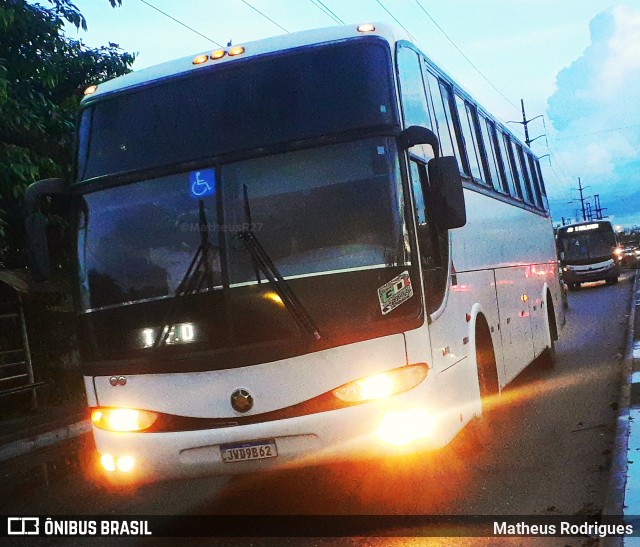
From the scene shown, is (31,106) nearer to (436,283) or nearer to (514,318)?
(514,318)

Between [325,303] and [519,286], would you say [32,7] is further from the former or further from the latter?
[325,303]

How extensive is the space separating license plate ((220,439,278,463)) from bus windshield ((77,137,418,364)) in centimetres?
65

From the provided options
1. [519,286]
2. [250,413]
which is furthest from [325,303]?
[519,286]

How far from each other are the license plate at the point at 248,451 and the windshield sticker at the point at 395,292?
111 cm

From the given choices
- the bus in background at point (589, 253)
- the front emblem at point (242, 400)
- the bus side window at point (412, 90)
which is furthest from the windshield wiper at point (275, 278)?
the bus in background at point (589, 253)

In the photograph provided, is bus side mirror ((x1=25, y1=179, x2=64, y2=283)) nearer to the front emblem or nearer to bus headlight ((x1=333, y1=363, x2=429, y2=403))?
the front emblem

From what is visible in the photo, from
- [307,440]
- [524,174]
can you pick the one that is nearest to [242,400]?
[307,440]

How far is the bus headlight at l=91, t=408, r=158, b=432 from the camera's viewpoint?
17.3 feet

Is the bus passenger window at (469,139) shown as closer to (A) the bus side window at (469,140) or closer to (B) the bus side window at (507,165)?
(A) the bus side window at (469,140)

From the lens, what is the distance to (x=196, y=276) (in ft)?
17.0

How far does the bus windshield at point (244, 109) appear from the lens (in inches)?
211

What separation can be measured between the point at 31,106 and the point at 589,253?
→ 24.5 m

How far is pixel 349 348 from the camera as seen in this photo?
5.02m

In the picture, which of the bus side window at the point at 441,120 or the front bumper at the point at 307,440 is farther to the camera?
the bus side window at the point at 441,120
